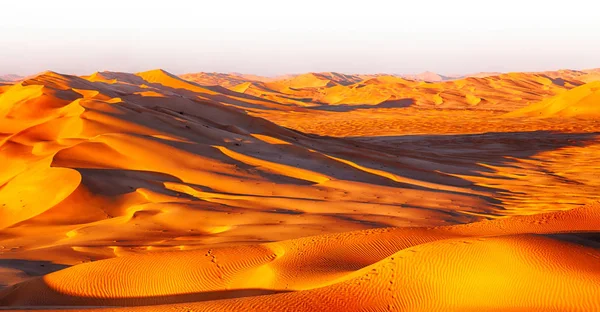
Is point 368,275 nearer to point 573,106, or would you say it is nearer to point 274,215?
point 274,215

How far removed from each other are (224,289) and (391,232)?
2.18 metres

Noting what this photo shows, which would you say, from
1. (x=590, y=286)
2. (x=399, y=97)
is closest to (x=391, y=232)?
(x=590, y=286)

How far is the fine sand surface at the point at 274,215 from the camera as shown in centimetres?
495

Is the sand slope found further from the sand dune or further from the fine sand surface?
the sand dune

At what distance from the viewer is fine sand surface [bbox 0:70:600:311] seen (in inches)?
195

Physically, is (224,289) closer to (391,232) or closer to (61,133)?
(391,232)

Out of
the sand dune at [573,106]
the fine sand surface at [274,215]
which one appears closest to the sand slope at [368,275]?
the fine sand surface at [274,215]

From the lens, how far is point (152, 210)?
10023mm

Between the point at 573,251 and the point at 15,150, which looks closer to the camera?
the point at 573,251

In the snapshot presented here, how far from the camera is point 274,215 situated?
9.92 metres

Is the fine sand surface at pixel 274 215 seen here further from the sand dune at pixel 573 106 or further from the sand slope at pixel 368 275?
the sand dune at pixel 573 106

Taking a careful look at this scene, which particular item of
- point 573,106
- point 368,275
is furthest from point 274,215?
point 573,106

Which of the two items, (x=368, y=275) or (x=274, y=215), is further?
(x=274, y=215)

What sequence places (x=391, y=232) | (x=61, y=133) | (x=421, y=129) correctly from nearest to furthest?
(x=391, y=232), (x=61, y=133), (x=421, y=129)
